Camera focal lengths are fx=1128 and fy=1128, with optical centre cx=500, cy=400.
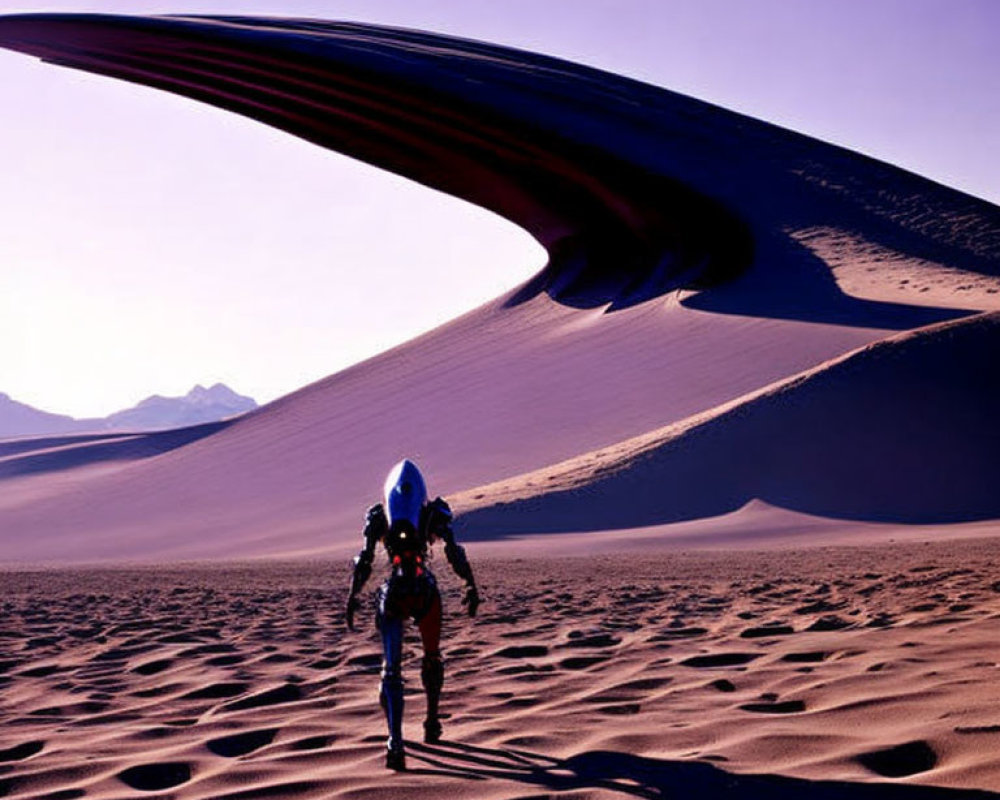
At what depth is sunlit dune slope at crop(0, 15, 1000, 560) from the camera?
28.3 meters

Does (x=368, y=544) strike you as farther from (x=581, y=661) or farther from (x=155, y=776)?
(x=581, y=661)

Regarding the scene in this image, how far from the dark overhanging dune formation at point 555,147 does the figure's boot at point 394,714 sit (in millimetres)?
41949

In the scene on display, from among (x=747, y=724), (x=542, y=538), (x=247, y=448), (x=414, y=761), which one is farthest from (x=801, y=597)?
(x=247, y=448)

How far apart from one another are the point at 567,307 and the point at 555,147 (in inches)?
302

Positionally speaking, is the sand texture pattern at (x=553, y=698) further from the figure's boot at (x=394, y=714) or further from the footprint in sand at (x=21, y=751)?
the figure's boot at (x=394, y=714)

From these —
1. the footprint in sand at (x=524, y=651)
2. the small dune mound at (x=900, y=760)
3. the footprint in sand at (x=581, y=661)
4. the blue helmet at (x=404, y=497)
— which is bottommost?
the small dune mound at (x=900, y=760)

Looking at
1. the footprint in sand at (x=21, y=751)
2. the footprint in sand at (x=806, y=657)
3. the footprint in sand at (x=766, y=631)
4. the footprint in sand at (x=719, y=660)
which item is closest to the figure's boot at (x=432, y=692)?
the footprint in sand at (x=21, y=751)

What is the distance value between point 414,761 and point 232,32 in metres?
50.7

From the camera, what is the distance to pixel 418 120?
54188 mm

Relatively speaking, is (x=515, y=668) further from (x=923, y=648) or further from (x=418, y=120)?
(x=418, y=120)

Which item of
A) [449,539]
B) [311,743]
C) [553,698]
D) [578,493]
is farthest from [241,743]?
[578,493]

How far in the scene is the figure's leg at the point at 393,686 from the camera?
477 cm

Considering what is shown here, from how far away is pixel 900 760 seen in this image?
440 centimetres

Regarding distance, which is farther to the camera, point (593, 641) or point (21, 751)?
point (593, 641)
